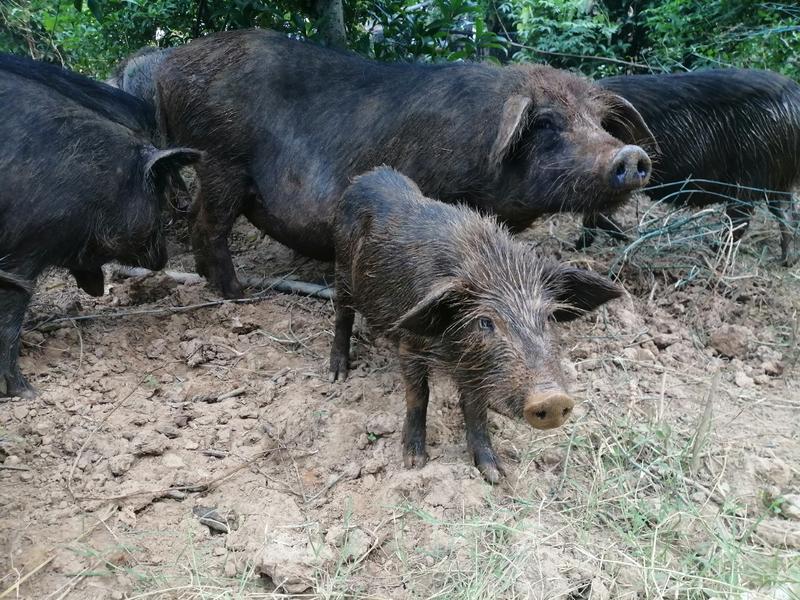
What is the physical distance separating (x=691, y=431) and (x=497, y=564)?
122 cm

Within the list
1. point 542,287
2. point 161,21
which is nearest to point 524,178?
point 542,287

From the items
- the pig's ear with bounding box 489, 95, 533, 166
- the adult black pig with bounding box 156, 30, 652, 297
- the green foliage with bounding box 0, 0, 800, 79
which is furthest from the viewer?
the green foliage with bounding box 0, 0, 800, 79

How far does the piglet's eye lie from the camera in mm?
2854

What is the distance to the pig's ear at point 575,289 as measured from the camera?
2.99 meters

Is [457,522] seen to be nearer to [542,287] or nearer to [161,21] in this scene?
[542,287]

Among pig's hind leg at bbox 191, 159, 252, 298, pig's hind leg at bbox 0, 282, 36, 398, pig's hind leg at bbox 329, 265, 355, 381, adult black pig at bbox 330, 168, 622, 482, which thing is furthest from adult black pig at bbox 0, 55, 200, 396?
adult black pig at bbox 330, 168, 622, 482

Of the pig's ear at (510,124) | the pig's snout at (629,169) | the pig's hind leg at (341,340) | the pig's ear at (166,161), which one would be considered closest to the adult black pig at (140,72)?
the pig's ear at (166,161)

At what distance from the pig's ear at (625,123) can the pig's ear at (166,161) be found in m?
2.38

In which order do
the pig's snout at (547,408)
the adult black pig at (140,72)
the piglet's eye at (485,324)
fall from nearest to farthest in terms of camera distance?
1. the pig's snout at (547,408)
2. the piglet's eye at (485,324)
3. the adult black pig at (140,72)

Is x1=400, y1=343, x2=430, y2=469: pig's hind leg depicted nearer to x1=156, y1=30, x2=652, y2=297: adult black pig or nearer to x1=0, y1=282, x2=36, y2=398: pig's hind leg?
x1=156, y1=30, x2=652, y2=297: adult black pig

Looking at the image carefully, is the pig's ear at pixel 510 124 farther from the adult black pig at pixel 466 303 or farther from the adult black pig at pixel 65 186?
the adult black pig at pixel 65 186

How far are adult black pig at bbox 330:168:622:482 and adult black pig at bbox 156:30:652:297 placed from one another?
660mm

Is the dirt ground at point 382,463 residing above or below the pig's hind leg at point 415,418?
below

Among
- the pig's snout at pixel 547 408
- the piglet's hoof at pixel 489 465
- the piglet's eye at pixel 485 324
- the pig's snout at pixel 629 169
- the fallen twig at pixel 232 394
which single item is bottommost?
the fallen twig at pixel 232 394
